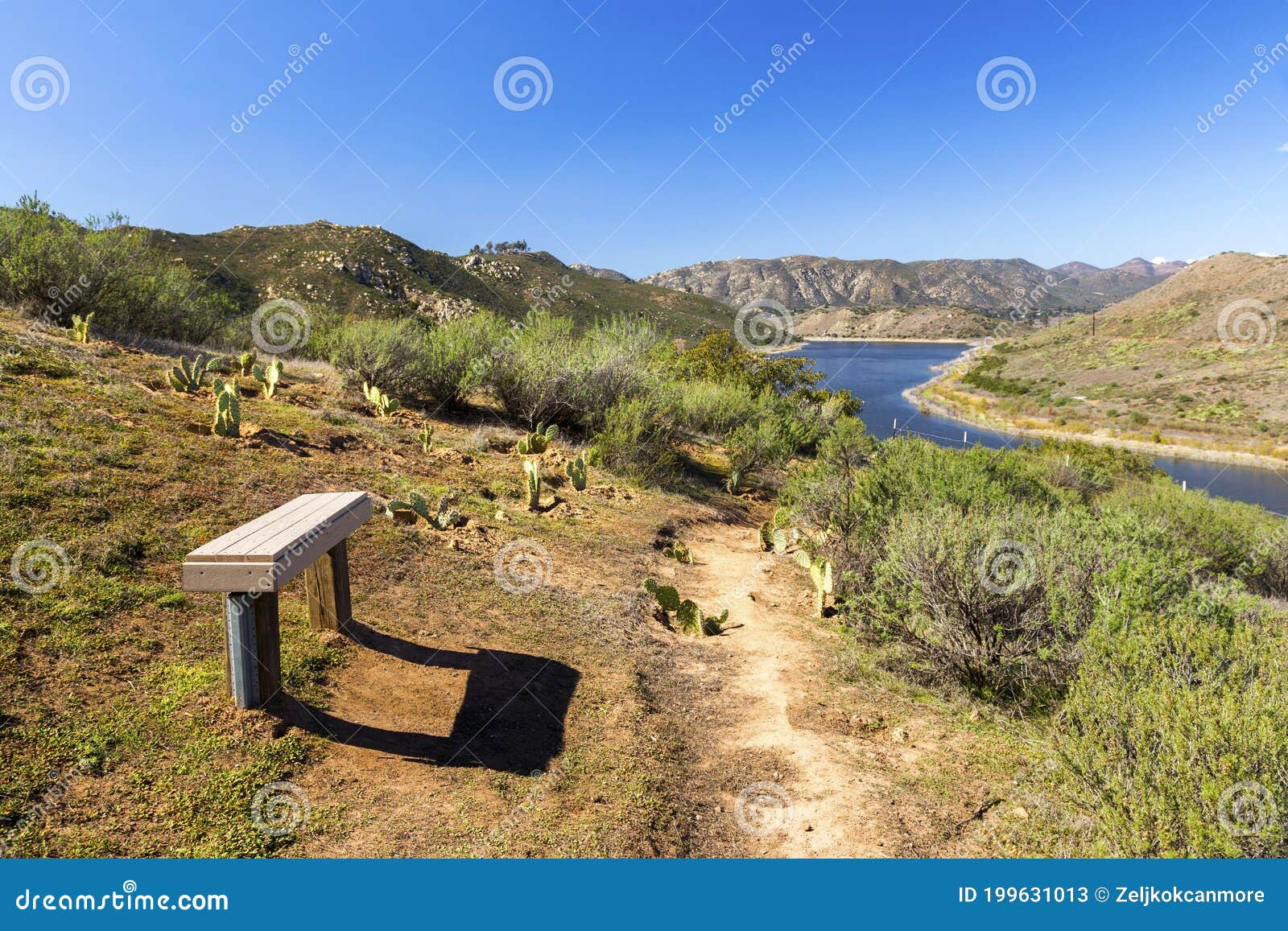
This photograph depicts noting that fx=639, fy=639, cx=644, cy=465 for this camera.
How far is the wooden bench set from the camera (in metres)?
3.62

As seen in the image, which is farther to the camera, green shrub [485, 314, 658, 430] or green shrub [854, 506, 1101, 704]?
green shrub [485, 314, 658, 430]

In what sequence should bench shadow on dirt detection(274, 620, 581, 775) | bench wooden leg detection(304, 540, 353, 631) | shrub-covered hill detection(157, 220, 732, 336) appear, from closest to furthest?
bench shadow on dirt detection(274, 620, 581, 775), bench wooden leg detection(304, 540, 353, 631), shrub-covered hill detection(157, 220, 732, 336)

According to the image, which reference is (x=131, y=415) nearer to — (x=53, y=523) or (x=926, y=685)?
(x=53, y=523)

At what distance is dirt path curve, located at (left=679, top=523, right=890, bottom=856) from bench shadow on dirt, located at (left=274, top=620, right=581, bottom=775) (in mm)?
1384

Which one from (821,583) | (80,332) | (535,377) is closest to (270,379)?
(80,332)

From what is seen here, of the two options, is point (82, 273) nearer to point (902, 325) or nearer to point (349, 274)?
point (349, 274)

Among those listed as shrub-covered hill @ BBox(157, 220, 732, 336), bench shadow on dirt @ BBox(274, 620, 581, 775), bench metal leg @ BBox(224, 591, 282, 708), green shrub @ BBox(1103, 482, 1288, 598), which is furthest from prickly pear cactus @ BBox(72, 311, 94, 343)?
shrub-covered hill @ BBox(157, 220, 732, 336)

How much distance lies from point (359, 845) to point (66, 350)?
32.4ft

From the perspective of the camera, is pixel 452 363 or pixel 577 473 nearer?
pixel 577 473

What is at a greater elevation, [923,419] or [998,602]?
[923,419]

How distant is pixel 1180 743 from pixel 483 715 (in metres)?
4.18

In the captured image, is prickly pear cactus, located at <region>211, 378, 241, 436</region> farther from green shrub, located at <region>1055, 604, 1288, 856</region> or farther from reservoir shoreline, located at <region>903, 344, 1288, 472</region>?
reservoir shoreline, located at <region>903, 344, 1288, 472</region>

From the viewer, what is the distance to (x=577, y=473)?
37.7ft

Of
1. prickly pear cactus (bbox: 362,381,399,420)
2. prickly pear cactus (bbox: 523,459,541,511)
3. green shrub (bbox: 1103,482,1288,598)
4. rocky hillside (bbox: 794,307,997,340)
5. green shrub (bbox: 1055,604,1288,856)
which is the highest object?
rocky hillside (bbox: 794,307,997,340)
